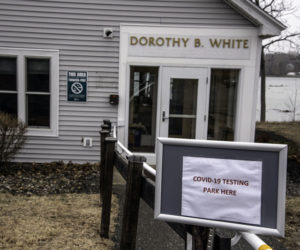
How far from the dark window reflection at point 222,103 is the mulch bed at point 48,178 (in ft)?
9.72

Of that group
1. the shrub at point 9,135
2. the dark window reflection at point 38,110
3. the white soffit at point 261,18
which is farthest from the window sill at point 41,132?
the white soffit at point 261,18

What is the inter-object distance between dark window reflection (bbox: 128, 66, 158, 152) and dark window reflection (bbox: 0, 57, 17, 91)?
2.68 m

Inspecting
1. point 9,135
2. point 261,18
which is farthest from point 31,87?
point 261,18

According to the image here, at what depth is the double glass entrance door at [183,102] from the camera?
21.7 feet

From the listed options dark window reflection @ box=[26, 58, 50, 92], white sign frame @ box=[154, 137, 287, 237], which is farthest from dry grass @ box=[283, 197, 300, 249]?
dark window reflection @ box=[26, 58, 50, 92]

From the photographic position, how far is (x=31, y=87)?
6.74 m

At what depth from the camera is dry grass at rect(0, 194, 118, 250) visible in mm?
3211

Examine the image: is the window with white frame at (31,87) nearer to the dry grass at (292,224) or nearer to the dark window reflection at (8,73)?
the dark window reflection at (8,73)

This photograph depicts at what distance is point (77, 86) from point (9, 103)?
1673 millimetres

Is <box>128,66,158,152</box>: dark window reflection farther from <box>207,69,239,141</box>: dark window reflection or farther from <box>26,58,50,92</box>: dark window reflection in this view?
<box>26,58,50,92</box>: dark window reflection

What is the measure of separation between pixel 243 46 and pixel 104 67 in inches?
124

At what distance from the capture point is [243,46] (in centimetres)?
651

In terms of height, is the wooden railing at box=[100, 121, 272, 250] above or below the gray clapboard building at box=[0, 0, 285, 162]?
below

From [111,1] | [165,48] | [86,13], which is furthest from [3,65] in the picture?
[165,48]
